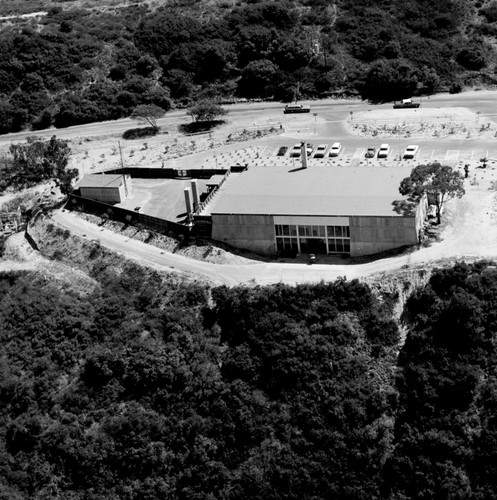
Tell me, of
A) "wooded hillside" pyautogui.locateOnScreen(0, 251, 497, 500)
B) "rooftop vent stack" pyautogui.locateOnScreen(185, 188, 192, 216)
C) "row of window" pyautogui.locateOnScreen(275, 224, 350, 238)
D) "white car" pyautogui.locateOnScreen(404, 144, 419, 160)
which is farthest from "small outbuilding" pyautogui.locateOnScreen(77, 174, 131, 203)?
"white car" pyautogui.locateOnScreen(404, 144, 419, 160)

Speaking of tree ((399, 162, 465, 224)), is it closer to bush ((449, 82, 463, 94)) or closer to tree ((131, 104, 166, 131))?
bush ((449, 82, 463, 94))

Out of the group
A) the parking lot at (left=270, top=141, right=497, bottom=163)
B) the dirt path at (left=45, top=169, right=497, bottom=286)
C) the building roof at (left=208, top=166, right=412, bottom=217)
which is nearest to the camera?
the dirt path at (left=45, top=169, right=497, bottom=286)

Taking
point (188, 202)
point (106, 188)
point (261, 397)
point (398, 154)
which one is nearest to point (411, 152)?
point (398, 154)

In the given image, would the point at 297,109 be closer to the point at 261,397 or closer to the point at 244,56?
the point at 244,56

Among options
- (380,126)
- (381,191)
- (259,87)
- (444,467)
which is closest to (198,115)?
(259,87)

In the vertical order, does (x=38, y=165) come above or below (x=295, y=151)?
above

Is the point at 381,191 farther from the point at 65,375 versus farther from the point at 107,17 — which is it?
the point at 107,17

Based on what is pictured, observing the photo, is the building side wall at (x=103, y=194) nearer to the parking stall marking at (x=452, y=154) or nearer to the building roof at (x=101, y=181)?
the building roof at (x=101, y=181)
